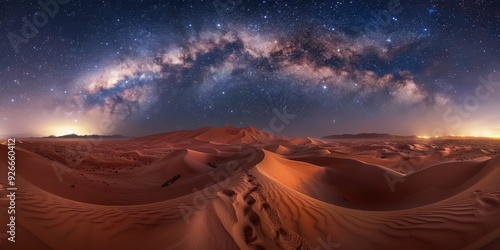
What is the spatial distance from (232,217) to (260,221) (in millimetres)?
514

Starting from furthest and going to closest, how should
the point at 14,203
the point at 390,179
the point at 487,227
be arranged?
the point at 390,179, the point at 14,203, the point at 487,227

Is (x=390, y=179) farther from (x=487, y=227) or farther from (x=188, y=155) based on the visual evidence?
Answer: (x=188, y=155)

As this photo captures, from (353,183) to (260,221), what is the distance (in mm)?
6329

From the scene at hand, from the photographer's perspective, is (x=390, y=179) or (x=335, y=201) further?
(x=390, y=179)

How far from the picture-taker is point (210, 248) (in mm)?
3473

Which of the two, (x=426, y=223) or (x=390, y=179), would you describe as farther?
(x=390, y=179)

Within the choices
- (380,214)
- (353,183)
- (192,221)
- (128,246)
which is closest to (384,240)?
(380,214)

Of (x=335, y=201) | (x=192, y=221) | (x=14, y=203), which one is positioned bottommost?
(x=335, y=201)

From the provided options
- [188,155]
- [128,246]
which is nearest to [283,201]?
[128,246]

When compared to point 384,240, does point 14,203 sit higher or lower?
higher

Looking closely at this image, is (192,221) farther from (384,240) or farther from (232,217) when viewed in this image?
(384,240)

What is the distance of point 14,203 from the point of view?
3.83 meters

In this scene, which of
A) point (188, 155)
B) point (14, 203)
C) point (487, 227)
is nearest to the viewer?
point (487, 227)

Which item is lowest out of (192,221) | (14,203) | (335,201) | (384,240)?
(335,201)
